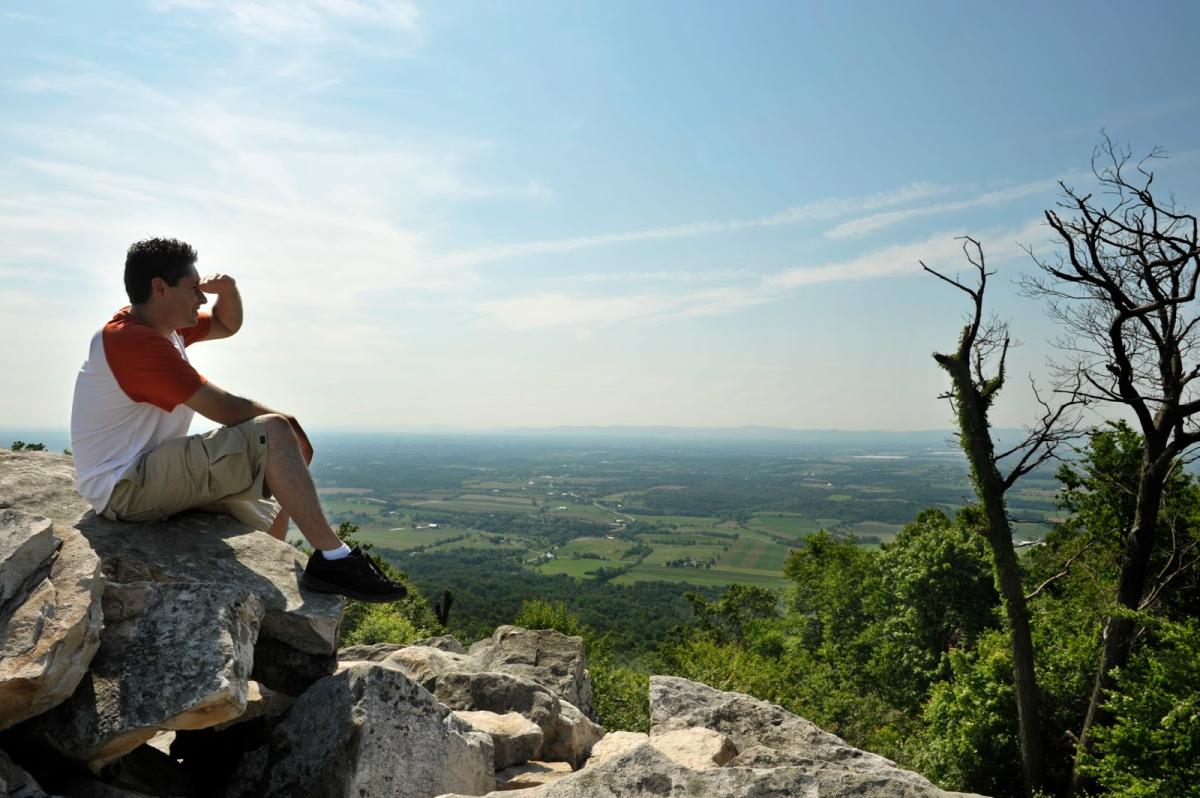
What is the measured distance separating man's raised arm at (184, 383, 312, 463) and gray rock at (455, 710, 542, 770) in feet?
10.3

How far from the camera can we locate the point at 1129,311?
16828mm

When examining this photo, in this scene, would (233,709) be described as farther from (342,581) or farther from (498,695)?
(498,695)

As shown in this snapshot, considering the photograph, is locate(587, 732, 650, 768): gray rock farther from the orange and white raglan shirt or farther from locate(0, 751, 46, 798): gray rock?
the orange and white raglan shirt

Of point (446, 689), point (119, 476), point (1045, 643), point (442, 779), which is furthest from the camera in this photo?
point (1045, 643)

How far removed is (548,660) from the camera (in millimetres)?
13258

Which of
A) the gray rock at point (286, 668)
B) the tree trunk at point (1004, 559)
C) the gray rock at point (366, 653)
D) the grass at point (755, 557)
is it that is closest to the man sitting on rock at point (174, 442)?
the gray rock at point (286, 668)

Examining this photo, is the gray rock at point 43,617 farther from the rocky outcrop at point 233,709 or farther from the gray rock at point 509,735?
the gray rock at point 509,735

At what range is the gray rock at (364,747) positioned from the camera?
4.72 metres

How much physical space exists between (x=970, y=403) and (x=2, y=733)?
20238 millimetres

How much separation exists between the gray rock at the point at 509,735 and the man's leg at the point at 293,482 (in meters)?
2.04

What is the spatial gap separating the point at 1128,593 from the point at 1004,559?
281 cm

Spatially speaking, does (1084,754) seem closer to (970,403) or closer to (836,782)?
(970,403)

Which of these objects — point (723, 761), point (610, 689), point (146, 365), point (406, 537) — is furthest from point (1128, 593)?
point (406, 537)

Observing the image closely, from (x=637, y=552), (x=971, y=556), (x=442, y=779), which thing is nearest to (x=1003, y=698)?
(x=971, y=556)
